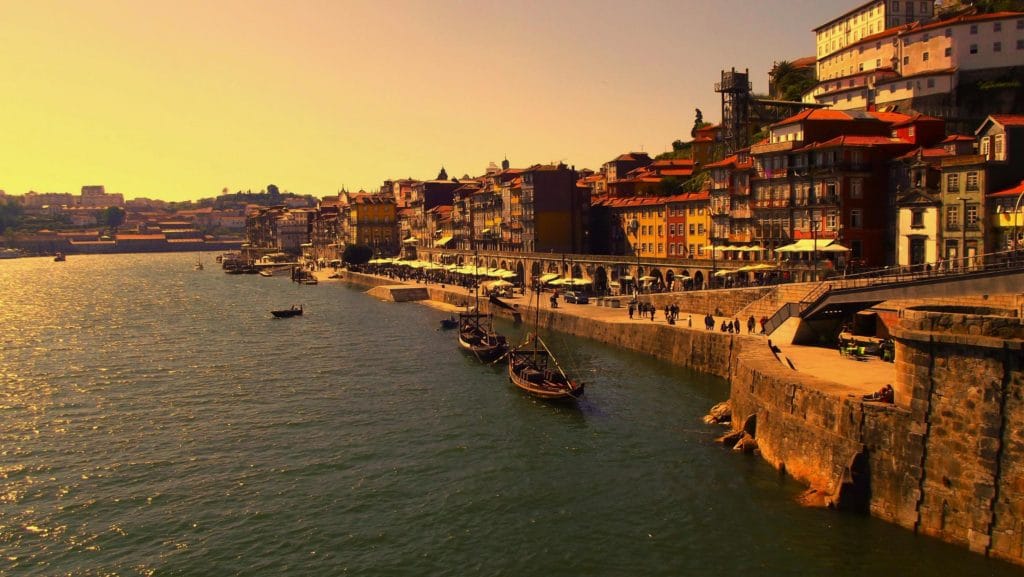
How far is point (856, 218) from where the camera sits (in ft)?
205

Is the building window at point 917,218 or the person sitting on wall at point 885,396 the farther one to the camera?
the building window at point 917,218

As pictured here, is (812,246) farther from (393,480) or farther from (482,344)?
(393,480)

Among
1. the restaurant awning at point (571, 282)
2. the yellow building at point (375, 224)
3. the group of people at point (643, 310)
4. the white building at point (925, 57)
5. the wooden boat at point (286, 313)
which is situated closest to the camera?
the group of people at point (643, 310)

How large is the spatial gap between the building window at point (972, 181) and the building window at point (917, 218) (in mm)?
3675

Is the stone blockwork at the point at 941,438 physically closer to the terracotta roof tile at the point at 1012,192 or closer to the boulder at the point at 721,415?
the boulder at the point at 721,415

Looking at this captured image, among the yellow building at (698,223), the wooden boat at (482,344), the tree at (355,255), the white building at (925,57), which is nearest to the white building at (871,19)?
the white building at (925,57)

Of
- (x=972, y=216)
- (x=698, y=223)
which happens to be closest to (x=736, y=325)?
(x=972, y=216)

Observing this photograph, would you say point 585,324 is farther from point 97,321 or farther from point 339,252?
point 339,252

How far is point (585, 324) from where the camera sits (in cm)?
6869

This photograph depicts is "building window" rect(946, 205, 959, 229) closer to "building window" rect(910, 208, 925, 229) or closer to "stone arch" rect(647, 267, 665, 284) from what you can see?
"building window" rect(910, 208, 925, 229)

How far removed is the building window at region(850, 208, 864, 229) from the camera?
6241cm

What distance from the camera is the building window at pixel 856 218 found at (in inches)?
2457

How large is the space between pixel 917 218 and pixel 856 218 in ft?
24.5

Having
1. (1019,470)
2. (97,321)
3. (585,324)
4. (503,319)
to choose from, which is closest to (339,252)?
(97,321)
